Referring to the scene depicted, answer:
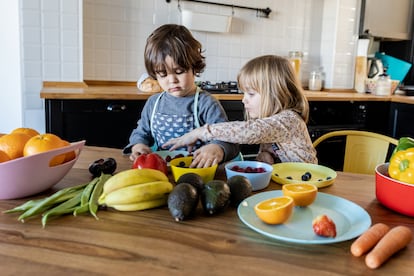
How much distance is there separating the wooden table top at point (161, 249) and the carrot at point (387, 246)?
0.04 feet

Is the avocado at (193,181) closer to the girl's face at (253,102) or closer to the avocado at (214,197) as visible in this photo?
the avocado at (214,197)

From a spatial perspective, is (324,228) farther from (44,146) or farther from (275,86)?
(275,86)

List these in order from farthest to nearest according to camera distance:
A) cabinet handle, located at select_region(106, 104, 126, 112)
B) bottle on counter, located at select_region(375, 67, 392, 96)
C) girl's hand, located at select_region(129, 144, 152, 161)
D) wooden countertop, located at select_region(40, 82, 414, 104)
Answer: bottle on counter, located at select_region(375, 67, 392, 96) < cabinet handle, located at select_region(106, 104, 126, 112) < wooden countertop, located at select_region(40, 82, 414, 104) < girl's hand, located at select_region(129, 144, 152, 161)

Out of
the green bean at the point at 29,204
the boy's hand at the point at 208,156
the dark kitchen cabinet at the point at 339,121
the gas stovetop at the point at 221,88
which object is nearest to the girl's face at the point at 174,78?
the boy's hand at the point at 208,156

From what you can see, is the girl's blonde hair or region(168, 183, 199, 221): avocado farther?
the girl's blonde hair

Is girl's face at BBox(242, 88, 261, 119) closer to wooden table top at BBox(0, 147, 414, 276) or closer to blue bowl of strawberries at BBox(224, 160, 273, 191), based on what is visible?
blue bowl of strawberries at BBox(224, 160, 273, 191)

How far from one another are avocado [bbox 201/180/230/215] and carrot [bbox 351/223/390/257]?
0.85ft

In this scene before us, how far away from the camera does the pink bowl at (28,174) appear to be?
83cm

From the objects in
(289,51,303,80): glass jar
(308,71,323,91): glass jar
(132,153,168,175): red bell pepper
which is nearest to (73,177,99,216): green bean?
(132,153,168,175): red bell pepper

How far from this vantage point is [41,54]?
237cm

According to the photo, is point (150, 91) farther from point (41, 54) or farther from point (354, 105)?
point (354, 105)

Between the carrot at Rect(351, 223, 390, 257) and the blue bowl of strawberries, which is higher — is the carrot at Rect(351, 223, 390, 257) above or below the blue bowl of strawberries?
below

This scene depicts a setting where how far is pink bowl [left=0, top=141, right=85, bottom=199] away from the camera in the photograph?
0.83 meters

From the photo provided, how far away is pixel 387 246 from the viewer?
66 cm
